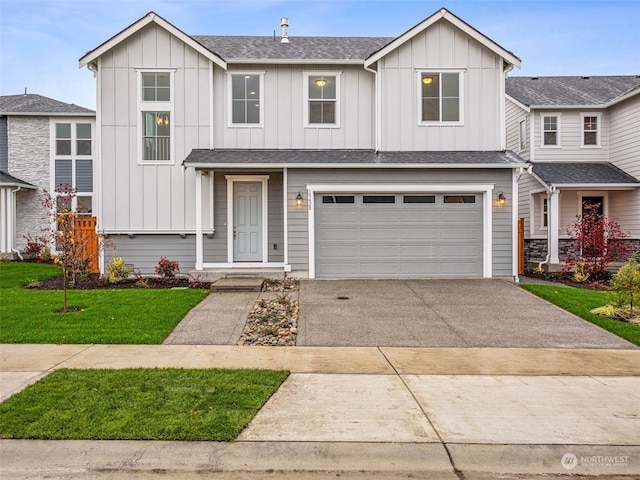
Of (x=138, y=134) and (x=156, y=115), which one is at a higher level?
(x=156, y=115)

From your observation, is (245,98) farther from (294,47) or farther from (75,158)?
(75,158)

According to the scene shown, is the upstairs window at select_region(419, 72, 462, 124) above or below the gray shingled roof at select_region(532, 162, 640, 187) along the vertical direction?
above

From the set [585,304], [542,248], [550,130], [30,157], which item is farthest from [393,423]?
[30,157]

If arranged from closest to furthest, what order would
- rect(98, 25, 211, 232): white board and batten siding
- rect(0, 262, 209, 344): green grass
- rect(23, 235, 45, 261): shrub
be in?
1. rect(0, 262, 209, 344): green grass
2. rect(98, 25, 211, 232): white board and batten siding
3. rect(23, 235, 45, 261): shrub

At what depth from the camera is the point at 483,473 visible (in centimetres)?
345

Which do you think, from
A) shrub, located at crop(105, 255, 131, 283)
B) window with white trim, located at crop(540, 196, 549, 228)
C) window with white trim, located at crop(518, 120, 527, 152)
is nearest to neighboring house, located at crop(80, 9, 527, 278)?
shrub, located at crop(105, 255, 131, 283)

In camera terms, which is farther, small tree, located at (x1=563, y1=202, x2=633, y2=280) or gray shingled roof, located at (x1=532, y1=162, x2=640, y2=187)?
gray shingled roof, located at (x1=532, y1=162, x2=640, y2=187)

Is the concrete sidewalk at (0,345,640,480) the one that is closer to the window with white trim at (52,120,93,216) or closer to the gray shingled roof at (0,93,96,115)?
the window with white trim at (52,120,93,216)

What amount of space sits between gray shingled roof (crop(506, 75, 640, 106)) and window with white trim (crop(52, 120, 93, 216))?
59.9 feet

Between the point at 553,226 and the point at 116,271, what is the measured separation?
1434 cm

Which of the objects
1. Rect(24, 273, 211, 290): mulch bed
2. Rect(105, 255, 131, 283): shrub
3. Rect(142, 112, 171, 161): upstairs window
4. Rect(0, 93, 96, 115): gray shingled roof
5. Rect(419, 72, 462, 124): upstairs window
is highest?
Rect(0, 93, 96, 115): gray shingled roof

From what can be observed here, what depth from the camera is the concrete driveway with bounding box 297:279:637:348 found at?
7438 millimetres

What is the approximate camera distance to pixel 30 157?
64.3ft

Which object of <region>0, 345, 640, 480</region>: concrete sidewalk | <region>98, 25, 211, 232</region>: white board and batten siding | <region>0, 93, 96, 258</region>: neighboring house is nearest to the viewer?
<region>0, 345, 640, 480</region>: concrete sidewalk
